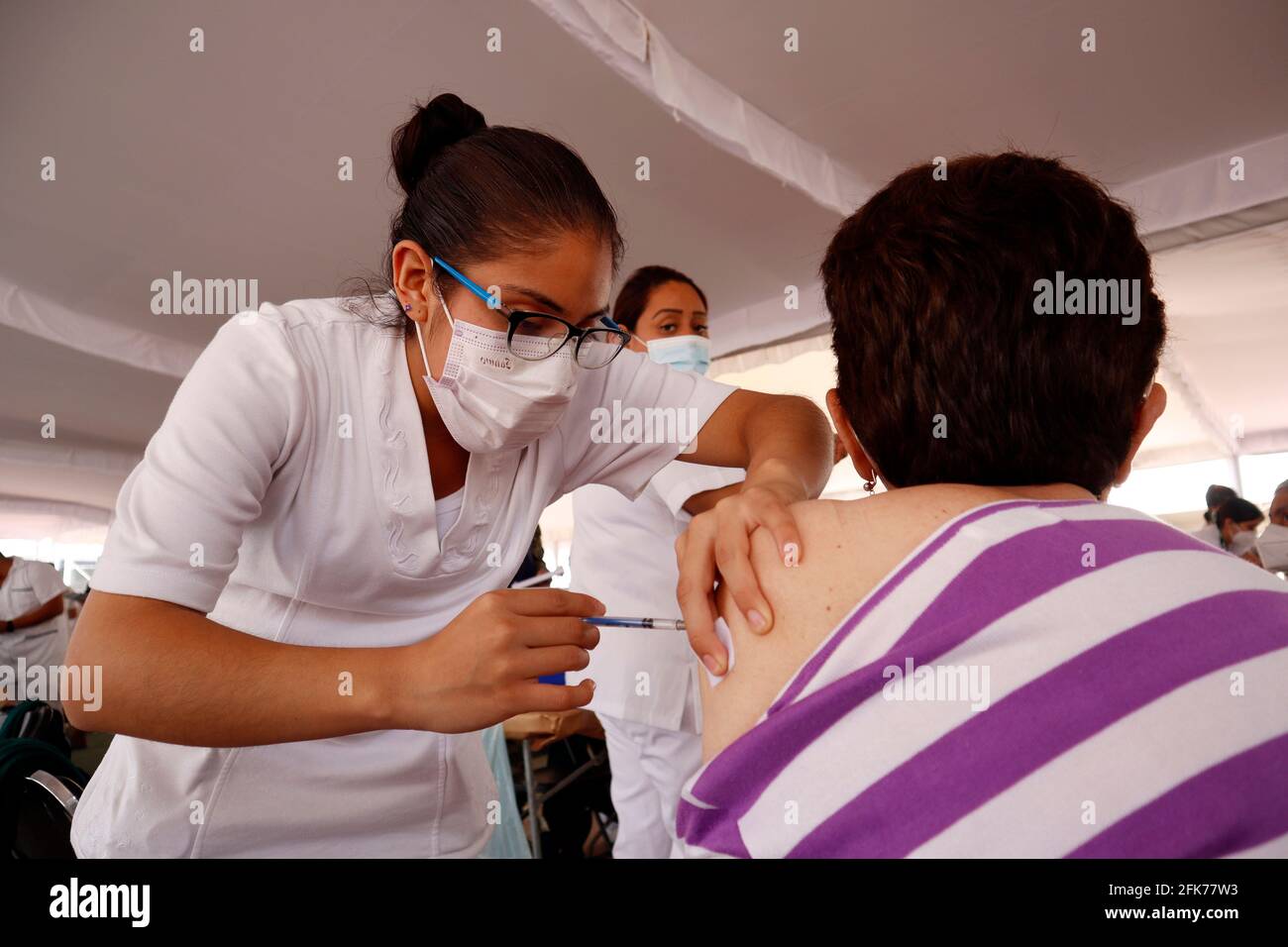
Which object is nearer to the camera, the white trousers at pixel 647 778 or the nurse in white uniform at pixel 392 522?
the nurse in white uniform at pixel 392 522

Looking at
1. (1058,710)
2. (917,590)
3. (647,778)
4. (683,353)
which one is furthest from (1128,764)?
(683,353)

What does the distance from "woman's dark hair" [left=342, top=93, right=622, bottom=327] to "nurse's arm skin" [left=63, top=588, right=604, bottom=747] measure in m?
A: 0.53

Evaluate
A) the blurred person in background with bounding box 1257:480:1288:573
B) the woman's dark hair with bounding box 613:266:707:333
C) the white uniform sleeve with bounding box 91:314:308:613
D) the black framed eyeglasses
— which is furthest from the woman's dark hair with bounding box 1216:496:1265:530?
the white uniform sleeve with bounding box 91:314:308:613

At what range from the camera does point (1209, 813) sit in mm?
566

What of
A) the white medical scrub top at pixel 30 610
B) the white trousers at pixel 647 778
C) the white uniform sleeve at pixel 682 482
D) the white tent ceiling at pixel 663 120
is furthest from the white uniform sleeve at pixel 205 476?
the white medical scrub top at pixel 30 610

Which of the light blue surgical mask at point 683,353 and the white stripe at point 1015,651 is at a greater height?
the light blue surgical mask at point 683,353

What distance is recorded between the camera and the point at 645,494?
2207 millimetres

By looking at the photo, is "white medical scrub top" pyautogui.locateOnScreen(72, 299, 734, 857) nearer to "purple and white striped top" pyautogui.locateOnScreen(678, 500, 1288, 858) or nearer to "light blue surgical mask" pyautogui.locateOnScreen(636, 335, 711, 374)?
"purple and white striped top" pyautogui.locateOnScreen(678, 500, 1288, 858)

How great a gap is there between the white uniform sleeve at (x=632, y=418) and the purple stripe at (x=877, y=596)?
2.28 feet

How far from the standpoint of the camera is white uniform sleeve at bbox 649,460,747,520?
6.34 ft

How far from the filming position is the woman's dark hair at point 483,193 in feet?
3.65

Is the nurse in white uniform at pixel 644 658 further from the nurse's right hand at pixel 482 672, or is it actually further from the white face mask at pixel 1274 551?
the white face mask at pixel 1274 551

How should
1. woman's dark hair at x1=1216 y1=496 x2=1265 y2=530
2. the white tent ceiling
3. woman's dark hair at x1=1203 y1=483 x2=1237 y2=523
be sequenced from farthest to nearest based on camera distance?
1. woman's dark hair at x1=1203 y1=483 x2=1237 y2=523
2. woman's dark hair at x1=1216 y1=496 x2=1265 y2=530
3. the white tent ceiling
